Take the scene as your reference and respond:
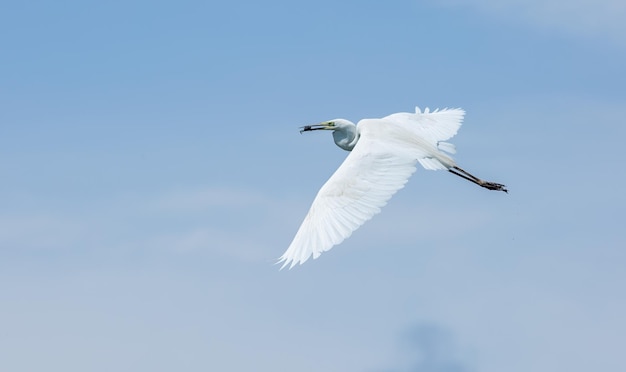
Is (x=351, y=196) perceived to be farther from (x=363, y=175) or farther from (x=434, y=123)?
(x=434, y=123)

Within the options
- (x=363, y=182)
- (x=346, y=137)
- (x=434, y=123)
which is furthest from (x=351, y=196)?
(x=434, y=123)

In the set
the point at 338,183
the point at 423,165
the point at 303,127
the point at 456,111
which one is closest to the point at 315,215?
the point at 338,183

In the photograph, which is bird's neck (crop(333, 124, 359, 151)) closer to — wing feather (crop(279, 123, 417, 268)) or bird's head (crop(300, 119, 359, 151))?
bird's head (crop(300, 119, 359, 151))

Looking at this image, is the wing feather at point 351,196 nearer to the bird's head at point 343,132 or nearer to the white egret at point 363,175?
the white egret at point 363,175

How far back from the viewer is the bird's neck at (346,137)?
20.5 metres

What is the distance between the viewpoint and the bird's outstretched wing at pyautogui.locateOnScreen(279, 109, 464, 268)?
1678cm

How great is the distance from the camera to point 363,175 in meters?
17.9

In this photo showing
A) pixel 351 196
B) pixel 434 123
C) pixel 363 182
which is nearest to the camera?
pixel 351 196

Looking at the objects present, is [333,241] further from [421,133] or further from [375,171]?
[421,133]

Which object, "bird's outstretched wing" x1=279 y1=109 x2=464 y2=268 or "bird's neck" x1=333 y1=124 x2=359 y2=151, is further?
"bird's neck" x1=333 y1=124 x2=359 y2=151

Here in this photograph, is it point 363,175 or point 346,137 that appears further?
point 346,137

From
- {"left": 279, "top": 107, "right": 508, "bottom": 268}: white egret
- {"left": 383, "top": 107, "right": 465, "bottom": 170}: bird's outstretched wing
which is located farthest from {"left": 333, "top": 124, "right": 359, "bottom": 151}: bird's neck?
{"left": 383, "top": 107, "right": 465, "bottom": 170}: bird's outstretched wing

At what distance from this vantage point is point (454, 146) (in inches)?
826

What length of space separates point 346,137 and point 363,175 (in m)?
2.80
